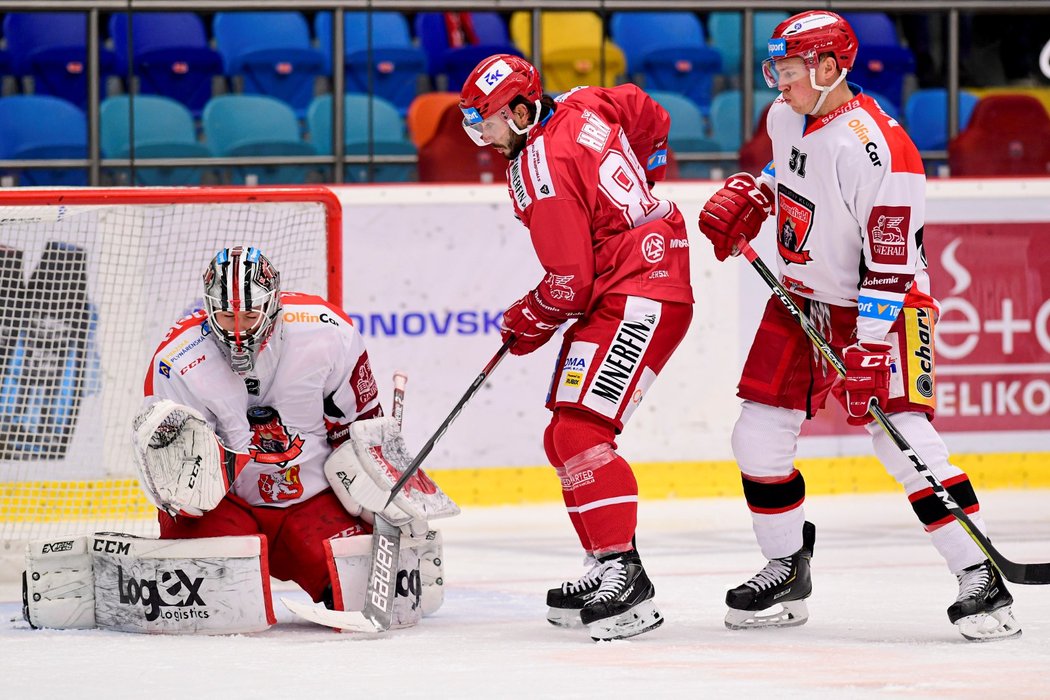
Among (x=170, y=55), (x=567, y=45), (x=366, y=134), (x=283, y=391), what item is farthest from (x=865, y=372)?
(x=170, y=55)

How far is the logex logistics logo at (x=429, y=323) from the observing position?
5.56 m

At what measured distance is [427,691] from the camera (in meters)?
2.76

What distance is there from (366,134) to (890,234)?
3.04m

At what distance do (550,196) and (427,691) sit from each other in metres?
1.12

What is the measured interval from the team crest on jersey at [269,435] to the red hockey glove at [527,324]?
0.55m

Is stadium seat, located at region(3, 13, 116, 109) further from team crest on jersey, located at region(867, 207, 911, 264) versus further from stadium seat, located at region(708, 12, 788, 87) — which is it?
team crest on jersey, located at region(867, 207, 911, 264)

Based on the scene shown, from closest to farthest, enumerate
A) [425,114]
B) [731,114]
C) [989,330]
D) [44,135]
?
[44,135] < [989,330] < [425,114] < [731,114]

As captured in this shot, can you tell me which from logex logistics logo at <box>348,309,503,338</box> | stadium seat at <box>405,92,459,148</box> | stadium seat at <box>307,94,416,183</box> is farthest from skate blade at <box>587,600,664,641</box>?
stadium seat at <box>405,92,459,148</box>

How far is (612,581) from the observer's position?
3342 millimetres

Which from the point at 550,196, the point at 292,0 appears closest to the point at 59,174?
the point at 292,0

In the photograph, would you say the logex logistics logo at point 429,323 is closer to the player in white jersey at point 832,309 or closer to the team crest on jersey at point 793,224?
the player in white jersey at point 832,309

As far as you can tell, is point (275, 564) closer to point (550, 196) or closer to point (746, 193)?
point (550, 196)

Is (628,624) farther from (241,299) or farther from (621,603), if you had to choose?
(241,299)

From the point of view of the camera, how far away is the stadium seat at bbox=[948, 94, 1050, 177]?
6172mm
